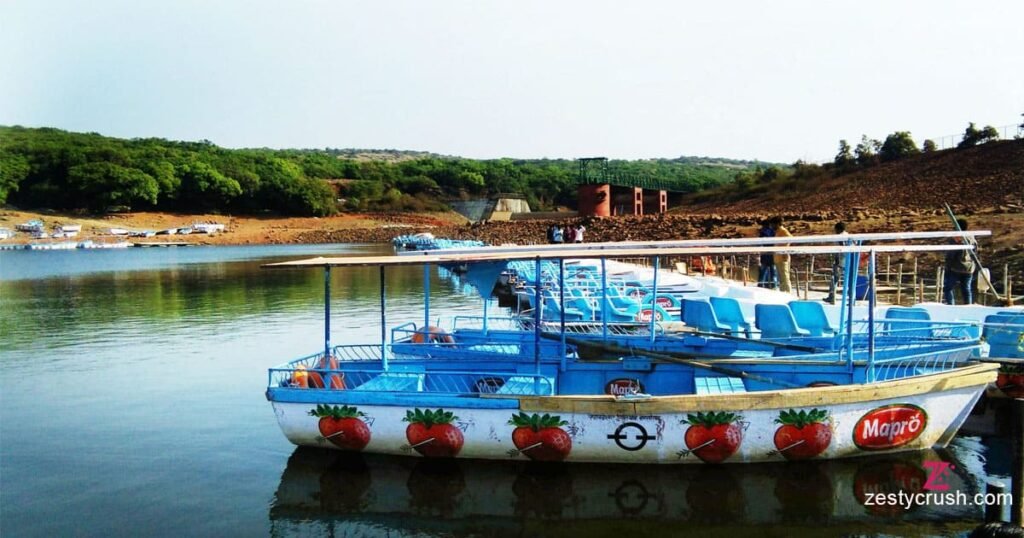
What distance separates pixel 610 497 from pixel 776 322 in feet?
16.3

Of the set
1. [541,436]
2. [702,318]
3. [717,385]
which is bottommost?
[541,436]

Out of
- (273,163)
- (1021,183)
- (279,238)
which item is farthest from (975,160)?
(273,163)

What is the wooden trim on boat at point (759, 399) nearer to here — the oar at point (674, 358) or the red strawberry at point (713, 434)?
the red strawberry at point (713, 434)

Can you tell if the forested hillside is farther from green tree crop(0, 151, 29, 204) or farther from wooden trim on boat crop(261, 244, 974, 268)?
wooden trim on boat crop(261, 244, 974, 268)

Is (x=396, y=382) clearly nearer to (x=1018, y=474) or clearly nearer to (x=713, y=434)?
(x=713, y=434)

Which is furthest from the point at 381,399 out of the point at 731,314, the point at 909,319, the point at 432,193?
the point at 432,193

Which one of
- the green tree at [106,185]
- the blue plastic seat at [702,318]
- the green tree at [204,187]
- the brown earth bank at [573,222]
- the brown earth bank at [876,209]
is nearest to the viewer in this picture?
the blue plastic seat at [702,318]

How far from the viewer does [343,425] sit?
457 inches

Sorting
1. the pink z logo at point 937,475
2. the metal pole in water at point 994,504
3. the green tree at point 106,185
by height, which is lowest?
the pink z logo at point 937,475

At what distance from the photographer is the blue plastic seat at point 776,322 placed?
14.0m

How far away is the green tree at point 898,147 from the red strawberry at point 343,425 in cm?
6096

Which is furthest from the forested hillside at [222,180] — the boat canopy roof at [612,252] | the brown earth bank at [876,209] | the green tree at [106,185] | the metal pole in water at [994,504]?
the metal pole in water at [994,504]

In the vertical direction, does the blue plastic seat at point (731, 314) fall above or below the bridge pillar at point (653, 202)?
below

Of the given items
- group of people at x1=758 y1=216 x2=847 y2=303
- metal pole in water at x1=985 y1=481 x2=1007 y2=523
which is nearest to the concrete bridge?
group of people at x1=758 y1=216 x2=847 y2=303
